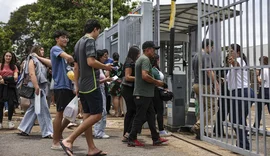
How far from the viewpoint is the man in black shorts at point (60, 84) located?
6055 mm

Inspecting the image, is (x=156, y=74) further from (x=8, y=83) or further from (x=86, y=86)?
(x=8, y=83)

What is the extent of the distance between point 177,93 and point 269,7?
3.46 metres

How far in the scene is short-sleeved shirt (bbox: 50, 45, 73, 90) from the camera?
620cm

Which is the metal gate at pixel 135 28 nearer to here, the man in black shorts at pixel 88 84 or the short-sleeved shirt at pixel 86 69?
the man in black shorts at pixel 88 84

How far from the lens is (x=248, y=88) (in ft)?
17.1

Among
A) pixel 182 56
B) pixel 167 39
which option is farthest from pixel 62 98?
pixel 182 56

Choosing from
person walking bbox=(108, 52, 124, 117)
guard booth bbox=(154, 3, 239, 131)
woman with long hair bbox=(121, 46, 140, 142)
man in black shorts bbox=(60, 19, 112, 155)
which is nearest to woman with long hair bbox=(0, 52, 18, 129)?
person walking bbox=(108, 52, 124, 117)

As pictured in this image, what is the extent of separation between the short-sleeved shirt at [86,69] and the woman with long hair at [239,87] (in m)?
1.95

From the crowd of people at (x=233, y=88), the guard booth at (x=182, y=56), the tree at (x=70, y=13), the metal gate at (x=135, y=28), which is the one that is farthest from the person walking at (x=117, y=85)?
the tree at (x=70, y=13)

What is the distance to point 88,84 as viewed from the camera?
5.29 m

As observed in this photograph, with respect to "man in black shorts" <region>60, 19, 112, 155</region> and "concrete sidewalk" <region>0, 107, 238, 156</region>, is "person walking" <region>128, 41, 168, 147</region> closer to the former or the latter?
"concrete sidewalk" <region>0, 107, 238, 156</region>

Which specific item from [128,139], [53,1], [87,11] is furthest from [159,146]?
[53,1]

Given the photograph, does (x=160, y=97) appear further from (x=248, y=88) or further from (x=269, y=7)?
(x=269, y=7)

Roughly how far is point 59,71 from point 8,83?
2.49m
